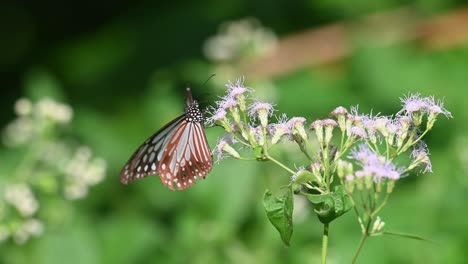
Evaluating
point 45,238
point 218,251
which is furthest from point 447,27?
point 45,238

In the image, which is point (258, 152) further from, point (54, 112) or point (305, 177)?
point (54, 112)

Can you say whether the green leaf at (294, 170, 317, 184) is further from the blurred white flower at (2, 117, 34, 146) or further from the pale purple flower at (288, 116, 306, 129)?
the blurred white flower at (2, 117, 34, 146)

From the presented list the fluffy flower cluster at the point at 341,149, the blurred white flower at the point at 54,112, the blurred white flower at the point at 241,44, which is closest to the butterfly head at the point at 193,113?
the fluffy flower cluster at the point at 341,149

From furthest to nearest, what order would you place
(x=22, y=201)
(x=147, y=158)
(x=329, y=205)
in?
(x=22, y=201) → (x=147, y=158) → (x=329, y=205)

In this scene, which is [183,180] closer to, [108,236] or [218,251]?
[218,251]

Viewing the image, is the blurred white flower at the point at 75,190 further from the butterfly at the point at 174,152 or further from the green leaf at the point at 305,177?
the green leaf at the point at 305,177

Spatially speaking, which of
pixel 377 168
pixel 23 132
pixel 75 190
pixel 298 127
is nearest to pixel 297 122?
pixel 298 127
